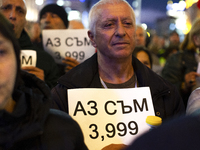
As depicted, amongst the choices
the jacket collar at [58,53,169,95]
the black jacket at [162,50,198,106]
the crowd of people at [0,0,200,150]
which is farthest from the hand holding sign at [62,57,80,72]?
the black jacket at [162,50,198,106]

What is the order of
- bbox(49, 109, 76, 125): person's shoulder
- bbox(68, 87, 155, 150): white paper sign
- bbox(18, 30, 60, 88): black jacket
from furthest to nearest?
1. bbox(18, 30, 60, 88): black jacket
2. bbox(68, 87, 155, 150): white paper sign
3. bbox(49, 109, 76, 125): person's shoulder

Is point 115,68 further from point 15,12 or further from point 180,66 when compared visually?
point 180,66

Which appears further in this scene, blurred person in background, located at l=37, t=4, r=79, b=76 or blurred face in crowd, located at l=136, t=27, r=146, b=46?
blurred face in crowd, located at l=136, t=27, r=146, b=46

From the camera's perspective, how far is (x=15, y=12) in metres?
2.55

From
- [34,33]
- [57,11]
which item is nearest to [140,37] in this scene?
[57,11]

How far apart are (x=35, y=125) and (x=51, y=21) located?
2.53 meters

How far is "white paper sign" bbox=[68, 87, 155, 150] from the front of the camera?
1.79 metres

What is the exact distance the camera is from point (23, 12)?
2.62 meters

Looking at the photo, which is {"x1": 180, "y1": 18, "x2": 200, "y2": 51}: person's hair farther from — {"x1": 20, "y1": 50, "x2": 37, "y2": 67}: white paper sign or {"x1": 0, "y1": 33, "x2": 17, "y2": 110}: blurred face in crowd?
{"x1": 0, "y1": 33, "x2": 17, "y2": 110}: blurred face in crowd

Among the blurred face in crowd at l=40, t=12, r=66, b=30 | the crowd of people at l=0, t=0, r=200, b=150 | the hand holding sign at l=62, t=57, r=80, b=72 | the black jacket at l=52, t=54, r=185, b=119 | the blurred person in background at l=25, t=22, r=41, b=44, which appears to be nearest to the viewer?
the crowd of people at l=0, t=0, r=200, b=150

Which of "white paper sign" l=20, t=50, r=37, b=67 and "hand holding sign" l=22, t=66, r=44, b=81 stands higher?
"white paper sign" l=20, t=50, r=37, b=67

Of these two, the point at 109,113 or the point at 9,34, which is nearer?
the point at 9,34

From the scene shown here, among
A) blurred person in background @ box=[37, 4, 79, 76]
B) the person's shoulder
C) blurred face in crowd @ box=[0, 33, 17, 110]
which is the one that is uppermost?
blurred person in background @ box=[37, 4, 79, 76]

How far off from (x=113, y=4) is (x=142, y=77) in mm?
649
